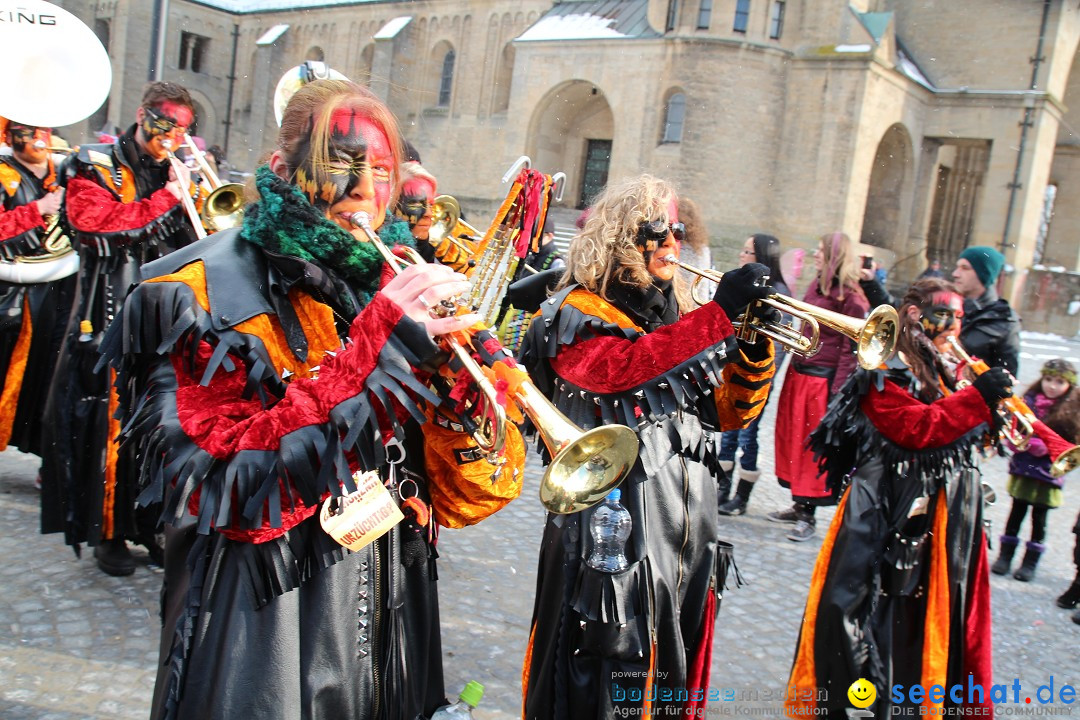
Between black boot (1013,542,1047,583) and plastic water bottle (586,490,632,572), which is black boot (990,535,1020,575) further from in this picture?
plastic water bottle (586,490,632,572)

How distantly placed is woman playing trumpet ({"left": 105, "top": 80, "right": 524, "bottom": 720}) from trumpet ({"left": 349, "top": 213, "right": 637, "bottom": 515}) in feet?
0.40

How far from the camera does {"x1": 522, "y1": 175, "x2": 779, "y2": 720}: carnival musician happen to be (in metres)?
2.82

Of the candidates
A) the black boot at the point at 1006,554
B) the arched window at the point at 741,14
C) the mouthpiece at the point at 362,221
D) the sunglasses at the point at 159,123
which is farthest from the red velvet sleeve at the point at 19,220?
the arched window at the point at 741,14

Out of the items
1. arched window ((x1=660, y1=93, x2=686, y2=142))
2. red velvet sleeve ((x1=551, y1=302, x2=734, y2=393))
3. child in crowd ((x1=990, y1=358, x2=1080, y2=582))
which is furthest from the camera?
arched window ((x1=660, y1=93, x2=686, y2=142))

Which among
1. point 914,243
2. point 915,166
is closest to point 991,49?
point 915,166

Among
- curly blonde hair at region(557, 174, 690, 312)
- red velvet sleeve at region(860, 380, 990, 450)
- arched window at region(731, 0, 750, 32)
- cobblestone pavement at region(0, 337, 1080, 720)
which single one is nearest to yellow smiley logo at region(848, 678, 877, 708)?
cobblestone pavement at region(0, 337, 1080, 720)

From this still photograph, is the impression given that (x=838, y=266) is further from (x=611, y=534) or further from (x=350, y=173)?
(x=350, y=173)

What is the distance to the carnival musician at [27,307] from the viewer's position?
5129 mm

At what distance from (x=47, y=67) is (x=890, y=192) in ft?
95.1

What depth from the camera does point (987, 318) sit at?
548cm

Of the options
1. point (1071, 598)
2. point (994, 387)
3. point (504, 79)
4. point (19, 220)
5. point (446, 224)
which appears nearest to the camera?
point (994, 387)

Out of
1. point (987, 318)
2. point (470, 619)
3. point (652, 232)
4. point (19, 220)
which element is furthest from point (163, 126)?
point (987, 318)

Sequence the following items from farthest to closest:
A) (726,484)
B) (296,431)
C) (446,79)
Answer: (446,79), (726,484), (296,431)

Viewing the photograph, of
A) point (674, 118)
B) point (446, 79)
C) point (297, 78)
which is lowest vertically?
point (297, 78)
